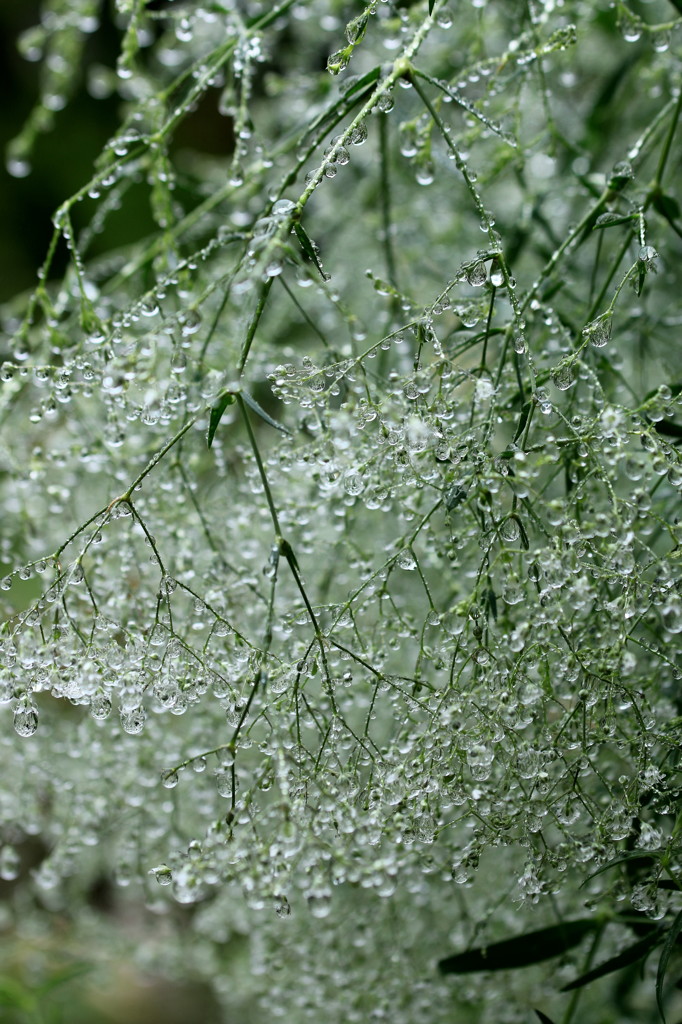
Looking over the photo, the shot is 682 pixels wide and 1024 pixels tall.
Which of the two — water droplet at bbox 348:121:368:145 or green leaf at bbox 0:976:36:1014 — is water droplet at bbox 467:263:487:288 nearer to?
water droplet at bbox 348:121:368:145

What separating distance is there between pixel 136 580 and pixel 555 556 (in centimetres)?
35

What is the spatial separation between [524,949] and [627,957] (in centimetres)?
9

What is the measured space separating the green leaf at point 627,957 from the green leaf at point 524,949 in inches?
2.1

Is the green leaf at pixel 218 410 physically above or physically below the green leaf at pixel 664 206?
below

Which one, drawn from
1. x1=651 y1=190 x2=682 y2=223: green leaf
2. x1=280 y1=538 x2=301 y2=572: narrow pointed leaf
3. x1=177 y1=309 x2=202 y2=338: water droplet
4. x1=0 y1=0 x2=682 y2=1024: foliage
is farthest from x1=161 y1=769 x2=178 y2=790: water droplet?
x1=651 y1=190 x2=682 y2=223: green leaf

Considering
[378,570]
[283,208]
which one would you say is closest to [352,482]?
[378,570]

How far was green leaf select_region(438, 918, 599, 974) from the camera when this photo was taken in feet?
2.06

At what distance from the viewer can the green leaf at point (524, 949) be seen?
0.63m

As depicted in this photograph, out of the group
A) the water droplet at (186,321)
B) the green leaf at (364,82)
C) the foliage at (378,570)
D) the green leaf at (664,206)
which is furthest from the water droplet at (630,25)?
the water droplet at (186,321)

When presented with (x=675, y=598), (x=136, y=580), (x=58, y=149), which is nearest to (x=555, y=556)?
(x=675, y=598)

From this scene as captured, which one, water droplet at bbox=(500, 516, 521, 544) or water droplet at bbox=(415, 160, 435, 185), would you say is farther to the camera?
water droplet at bbox=(415, 160, 435, 185)

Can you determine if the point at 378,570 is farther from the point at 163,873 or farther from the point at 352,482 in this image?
the point at 163,873

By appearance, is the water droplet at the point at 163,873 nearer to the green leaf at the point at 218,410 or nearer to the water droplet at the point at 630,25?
the green leaf at the point at 218,410

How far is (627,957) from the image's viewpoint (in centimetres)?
57
